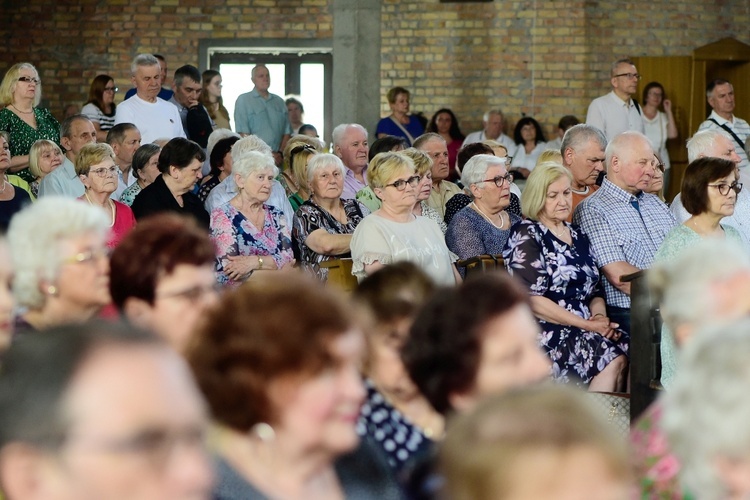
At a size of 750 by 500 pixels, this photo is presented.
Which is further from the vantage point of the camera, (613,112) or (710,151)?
(613,112)

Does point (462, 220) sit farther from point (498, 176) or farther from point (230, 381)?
point (230, 381)

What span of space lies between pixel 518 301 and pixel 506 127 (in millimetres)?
9790

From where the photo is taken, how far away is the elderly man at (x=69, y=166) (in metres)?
6.75

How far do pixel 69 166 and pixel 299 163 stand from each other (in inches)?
56.2

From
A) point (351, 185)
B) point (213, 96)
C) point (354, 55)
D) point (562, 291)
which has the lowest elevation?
point (562, 291)

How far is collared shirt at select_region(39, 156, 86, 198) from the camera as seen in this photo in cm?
675

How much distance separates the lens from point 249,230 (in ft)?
18.1

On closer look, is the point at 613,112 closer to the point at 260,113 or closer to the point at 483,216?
the point at 260,113

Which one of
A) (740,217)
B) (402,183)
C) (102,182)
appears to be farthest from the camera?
(740,217)

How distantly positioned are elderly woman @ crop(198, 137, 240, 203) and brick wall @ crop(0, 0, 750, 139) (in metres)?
5.01

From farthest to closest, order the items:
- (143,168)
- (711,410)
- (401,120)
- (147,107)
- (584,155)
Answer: (401,120)
(147,107)
(143,168)
(584,155)
(711,410)

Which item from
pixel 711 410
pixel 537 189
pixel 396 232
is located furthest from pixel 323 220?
pixel 711 410

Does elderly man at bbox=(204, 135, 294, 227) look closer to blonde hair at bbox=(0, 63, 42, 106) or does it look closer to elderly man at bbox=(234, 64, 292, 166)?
blonde hair at bbox=(0, 63, 42, 106)

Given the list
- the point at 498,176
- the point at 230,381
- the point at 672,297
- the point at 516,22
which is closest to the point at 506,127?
the point at 516,22
